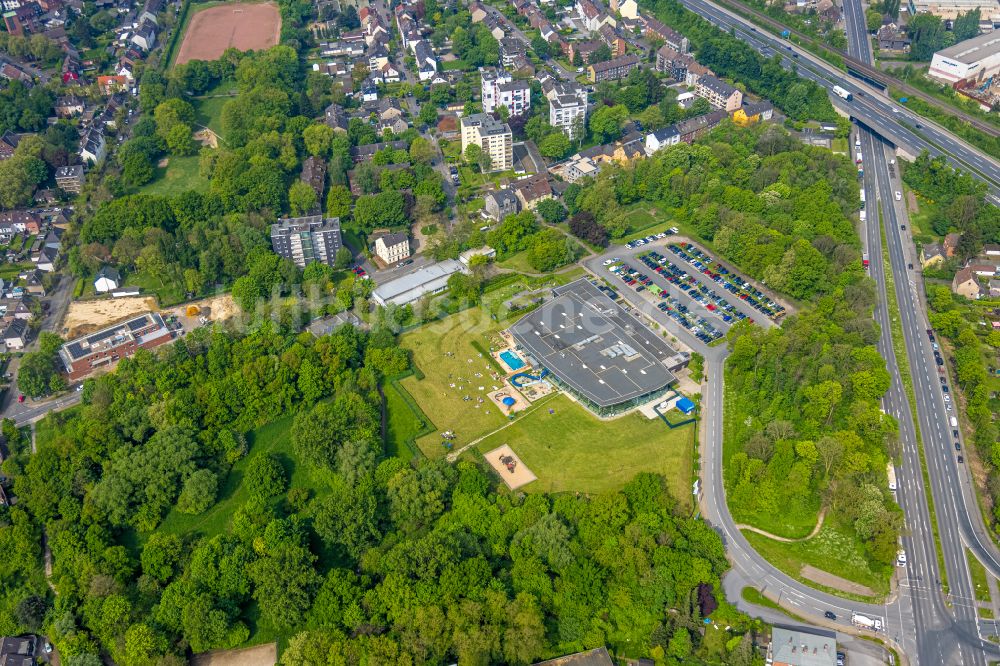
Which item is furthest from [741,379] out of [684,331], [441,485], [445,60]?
[445,60]

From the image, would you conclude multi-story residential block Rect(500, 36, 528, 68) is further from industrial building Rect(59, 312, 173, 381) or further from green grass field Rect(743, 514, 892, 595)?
green grass field Rect(743, 514, 892, 595)

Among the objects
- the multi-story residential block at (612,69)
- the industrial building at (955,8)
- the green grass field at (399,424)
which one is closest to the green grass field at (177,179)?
the green grass field at (399,424)

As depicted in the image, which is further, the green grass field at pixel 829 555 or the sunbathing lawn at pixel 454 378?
the sunbathing lawn at pixel 454 378

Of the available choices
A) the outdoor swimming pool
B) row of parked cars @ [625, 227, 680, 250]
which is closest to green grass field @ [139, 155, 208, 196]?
the outdoor swimming pool

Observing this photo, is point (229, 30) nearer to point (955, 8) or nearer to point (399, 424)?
point (399, 424)

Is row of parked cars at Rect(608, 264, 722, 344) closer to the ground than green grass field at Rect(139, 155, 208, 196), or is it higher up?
higher up

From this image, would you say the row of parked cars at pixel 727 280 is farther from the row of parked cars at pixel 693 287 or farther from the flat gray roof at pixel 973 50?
the flat gray roof at pixel 973 50

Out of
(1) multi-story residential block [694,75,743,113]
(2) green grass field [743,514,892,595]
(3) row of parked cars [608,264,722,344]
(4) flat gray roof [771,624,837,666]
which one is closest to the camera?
(4) flat gray roof [771,624,837,666]

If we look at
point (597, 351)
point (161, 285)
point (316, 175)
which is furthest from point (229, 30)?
point (597, 351)
